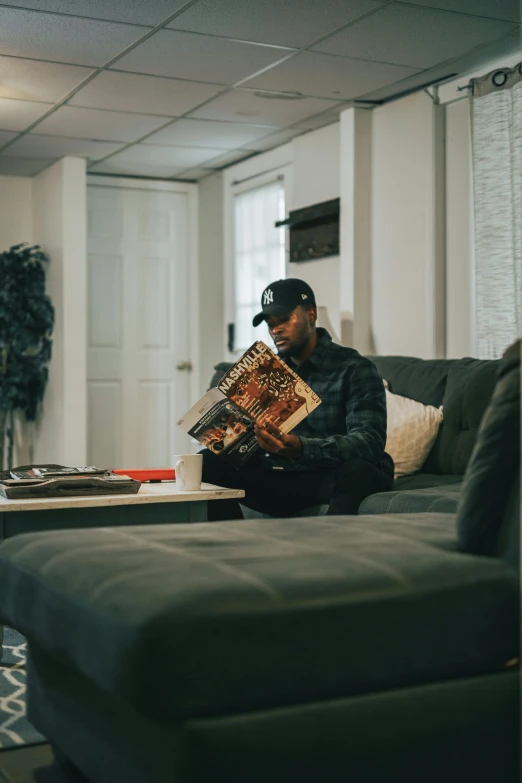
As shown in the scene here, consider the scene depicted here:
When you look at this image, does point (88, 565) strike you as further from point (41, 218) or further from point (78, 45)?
point (41, 218)

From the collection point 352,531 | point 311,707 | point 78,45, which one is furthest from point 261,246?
point 311,707

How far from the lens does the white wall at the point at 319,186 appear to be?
17.5ft

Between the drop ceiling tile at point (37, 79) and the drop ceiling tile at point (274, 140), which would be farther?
the drop ceiling tile at point (274, 140)

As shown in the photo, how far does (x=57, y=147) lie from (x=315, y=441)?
3.66 m

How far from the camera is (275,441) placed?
109 inches

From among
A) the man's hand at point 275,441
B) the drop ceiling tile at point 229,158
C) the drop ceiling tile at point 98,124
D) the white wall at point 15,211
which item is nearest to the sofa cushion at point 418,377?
the man's hand at point 275,441

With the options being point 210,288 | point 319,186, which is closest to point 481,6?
point 319,186

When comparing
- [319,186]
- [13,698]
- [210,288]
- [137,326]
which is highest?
[319,186]

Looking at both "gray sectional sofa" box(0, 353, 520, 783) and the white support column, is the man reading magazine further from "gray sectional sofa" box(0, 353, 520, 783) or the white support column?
the white support column

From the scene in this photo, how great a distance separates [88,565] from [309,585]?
34 centimetres

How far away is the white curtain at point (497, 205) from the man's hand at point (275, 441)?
1549 mm

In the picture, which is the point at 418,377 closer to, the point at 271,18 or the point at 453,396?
the point at 453,396

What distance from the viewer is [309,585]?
4.23ft

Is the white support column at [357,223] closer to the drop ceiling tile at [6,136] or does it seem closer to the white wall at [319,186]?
the white wall at [319,186]
